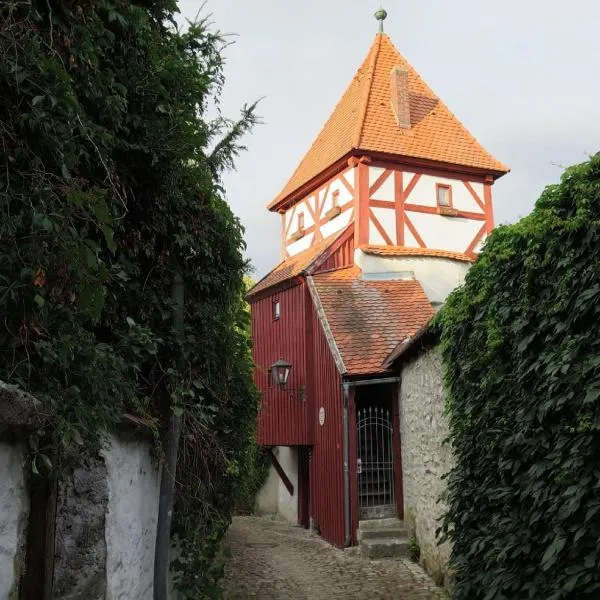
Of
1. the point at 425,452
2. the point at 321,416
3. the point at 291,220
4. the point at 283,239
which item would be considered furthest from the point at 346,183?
the point at 425,452

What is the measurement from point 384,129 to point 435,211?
209cm

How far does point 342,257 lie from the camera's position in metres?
13.3

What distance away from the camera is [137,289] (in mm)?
4645

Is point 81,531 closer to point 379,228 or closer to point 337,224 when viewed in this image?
point 379,228

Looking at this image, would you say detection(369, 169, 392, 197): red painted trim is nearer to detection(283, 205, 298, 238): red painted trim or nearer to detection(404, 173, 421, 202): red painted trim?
detection(404, 173, 421, 202): red painted trim

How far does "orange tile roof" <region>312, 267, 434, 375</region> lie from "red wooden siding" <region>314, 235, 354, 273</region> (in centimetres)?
22

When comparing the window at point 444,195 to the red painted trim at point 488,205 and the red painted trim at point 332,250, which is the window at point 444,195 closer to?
the red painted trim at point 488,205

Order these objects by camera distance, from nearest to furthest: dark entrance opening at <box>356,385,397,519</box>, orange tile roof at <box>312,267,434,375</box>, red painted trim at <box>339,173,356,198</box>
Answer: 1. dark entrance opening at <box>356,385,397,519</box>
2. orange tile roof at <box>312,267,434,375</box>
3. red painted trim at <box>339,173,356,198</box>

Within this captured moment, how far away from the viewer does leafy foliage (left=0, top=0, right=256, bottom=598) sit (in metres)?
2.85

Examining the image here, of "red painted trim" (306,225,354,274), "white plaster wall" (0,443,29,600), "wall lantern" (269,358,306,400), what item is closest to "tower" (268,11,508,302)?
"red painted trim" (306,225,354,274)

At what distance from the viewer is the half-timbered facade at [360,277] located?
10922 mm

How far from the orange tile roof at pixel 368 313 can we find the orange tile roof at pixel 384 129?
2.79 m

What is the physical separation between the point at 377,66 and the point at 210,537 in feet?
44.1

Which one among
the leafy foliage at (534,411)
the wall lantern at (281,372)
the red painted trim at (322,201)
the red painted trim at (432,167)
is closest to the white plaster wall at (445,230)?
the red painted trim at (432,167)
